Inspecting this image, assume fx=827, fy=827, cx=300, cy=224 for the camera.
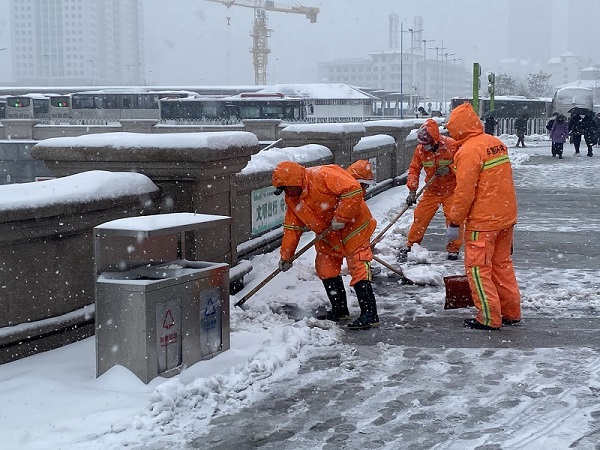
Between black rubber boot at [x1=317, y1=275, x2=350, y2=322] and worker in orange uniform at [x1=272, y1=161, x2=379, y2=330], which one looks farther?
black rubber boot at [x1=317, y1=275, x2=350, y2=322]

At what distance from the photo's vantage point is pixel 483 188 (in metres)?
6.48

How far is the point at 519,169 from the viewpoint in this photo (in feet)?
81.0

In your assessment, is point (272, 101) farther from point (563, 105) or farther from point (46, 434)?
point (46, 434)

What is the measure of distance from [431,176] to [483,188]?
3009 mm

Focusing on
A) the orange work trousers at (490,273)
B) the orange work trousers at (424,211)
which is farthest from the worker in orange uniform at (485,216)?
the orange work trousers at (424,211)

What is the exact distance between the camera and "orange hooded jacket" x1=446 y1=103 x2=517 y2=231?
644 centimetres

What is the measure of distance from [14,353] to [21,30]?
177m

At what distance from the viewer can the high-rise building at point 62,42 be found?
533ft

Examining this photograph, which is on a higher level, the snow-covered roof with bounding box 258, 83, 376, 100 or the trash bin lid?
the snow-covered roof with bounding box 258, 83, 376, 100

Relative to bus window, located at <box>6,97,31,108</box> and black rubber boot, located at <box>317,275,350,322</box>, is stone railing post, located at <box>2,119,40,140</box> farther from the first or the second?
black rubber boot, located at <box>317,275,350,322</box>

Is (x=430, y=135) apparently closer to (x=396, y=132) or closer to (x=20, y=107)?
(x=396, y=132)

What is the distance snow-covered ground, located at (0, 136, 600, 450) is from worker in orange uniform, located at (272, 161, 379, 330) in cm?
40

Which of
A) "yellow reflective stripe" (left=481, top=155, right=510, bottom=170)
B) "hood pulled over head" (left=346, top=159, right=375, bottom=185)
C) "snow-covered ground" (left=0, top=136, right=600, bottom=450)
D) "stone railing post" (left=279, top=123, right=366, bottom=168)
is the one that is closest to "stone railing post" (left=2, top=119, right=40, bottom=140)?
"stone railing post" (left=279, top=123, right=366, bottom=168)

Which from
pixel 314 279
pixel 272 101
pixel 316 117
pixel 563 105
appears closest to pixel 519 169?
pixel 314 279
